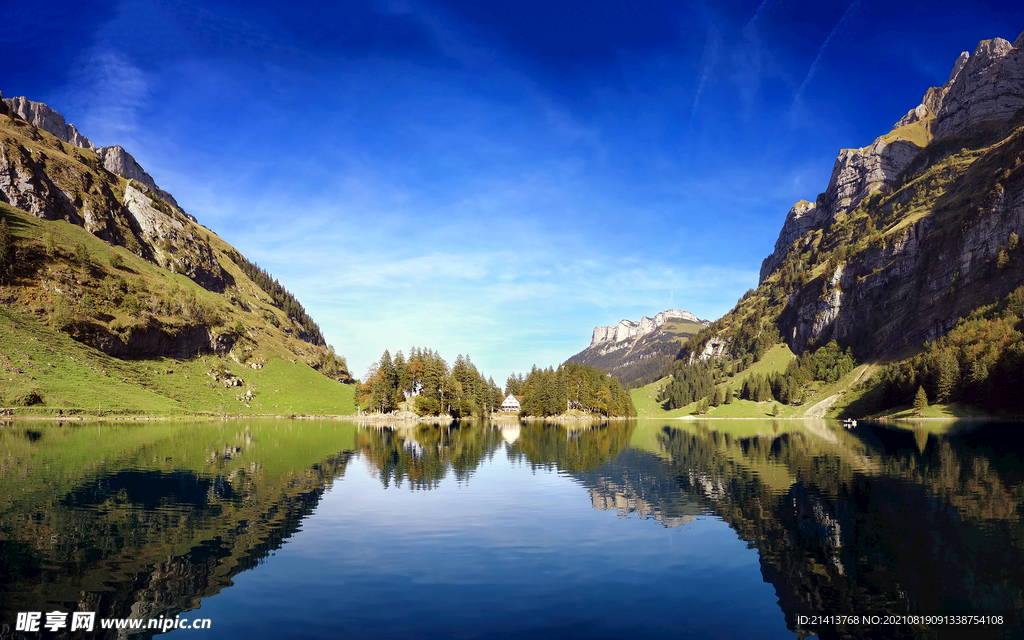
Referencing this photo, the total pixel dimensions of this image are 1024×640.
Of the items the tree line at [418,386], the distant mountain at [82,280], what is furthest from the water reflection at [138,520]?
the tree line at [418,386]

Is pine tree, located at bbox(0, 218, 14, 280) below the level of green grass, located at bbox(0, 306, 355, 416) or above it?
above

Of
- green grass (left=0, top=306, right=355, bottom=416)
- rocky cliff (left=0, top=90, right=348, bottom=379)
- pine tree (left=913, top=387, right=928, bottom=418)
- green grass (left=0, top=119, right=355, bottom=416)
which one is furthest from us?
pine tree (left=913, top=387, right=928, bottom=418)

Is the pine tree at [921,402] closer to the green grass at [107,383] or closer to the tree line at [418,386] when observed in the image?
the tree line at [418,386]

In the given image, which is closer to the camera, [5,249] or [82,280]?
[5,249]

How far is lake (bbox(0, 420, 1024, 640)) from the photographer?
16547mm

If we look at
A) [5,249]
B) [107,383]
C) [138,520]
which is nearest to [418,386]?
[107,383]

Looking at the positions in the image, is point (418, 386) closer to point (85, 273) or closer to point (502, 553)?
point (85, 273)

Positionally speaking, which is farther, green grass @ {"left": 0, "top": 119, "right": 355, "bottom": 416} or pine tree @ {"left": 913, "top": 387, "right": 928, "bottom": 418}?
pine tree @ {"left": 913, "top": 387, "right": 928, "bottom": 418}

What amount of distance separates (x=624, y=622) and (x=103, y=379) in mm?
149067

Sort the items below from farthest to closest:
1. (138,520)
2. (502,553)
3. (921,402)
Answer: (921,402)
(138,520)
(502,553)

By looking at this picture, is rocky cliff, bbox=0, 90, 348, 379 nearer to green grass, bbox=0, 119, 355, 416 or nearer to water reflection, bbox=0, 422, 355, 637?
green grass, bbox=0, 119, 355, 416

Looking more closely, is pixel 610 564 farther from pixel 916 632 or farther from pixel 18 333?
pixel 18 333

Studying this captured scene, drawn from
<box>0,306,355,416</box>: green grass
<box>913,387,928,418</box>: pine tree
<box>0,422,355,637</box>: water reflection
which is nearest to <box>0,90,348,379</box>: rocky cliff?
<box>0,306,355,416</box>: green grass

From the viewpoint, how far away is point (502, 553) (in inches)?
966
